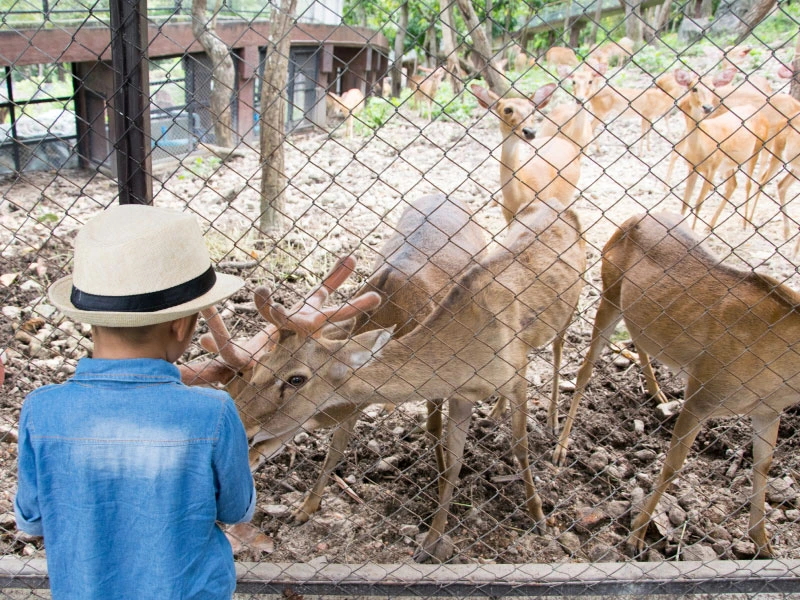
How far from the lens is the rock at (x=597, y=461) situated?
13.9 ft

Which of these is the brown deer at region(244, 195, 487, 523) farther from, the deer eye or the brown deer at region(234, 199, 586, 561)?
the deer eye

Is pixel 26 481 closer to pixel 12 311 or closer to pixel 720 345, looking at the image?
pixel 720 345

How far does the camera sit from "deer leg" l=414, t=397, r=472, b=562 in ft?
12.2

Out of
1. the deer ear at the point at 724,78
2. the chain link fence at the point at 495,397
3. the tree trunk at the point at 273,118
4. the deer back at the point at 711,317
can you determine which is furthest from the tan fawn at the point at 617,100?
the deer back at the point at 711,317

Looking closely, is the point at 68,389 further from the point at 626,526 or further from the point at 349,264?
the point at 626,526

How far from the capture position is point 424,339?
3650mm

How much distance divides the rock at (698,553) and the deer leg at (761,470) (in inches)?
8.6

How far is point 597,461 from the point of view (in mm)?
4273

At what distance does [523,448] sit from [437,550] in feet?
2.31

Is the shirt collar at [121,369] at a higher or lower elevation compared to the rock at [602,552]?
higher

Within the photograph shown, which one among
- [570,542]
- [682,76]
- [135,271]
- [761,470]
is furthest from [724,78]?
[135,271]

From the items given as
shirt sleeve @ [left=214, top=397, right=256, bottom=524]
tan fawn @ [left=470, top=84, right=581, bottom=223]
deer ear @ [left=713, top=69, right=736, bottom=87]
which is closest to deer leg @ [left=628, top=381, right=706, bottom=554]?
shirt sleeve @ [left=214, top=397, right=256, bottom=524]

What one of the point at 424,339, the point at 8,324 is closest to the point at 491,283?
the point at 424,339

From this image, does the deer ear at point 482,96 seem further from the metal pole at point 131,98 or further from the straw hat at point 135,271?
the straw hat at point 135,271
